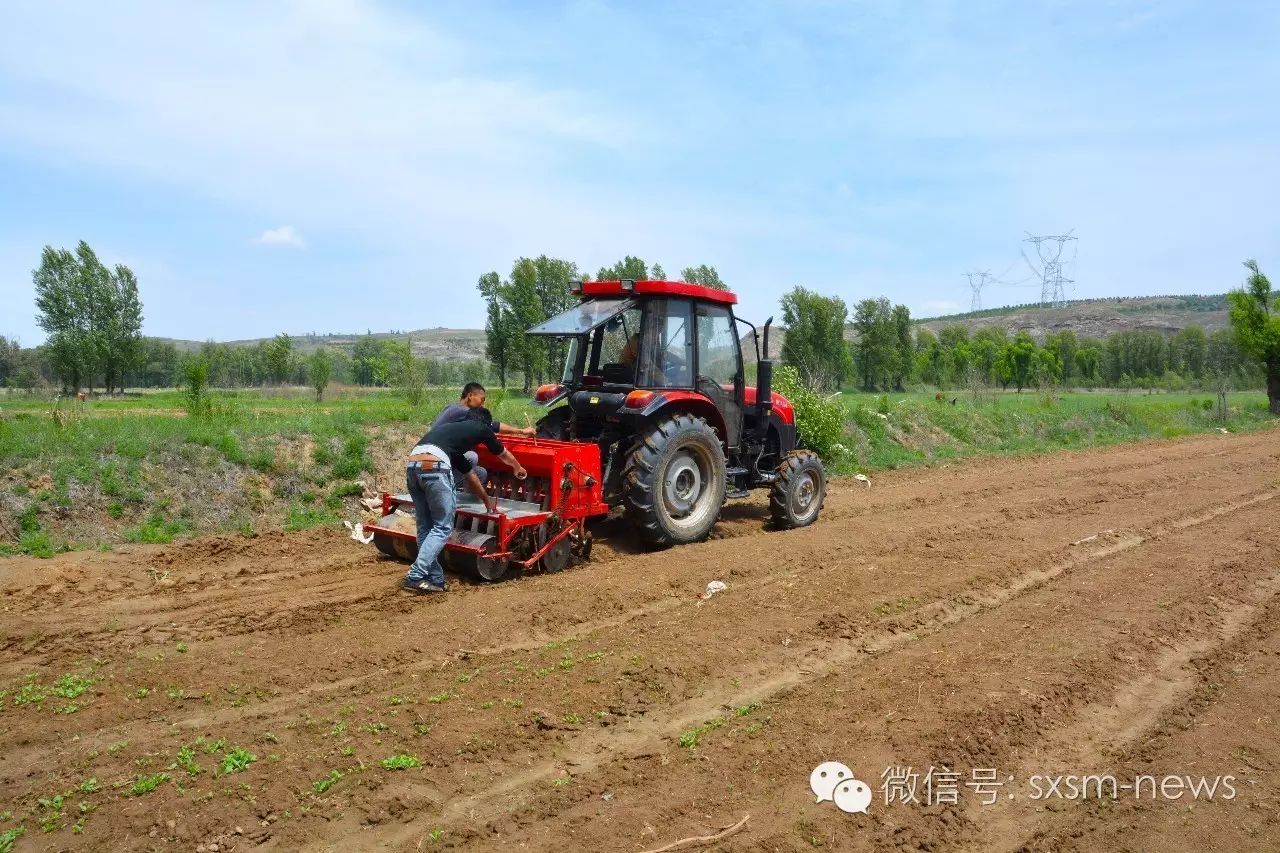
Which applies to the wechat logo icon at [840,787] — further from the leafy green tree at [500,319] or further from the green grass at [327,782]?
the leafy green tree at [500,319]

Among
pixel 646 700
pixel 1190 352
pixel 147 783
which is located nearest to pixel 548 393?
pixel 646 700

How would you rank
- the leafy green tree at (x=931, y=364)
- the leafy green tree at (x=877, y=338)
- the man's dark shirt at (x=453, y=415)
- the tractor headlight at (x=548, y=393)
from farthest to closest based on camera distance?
the leafy green tree at (x=931, y=364)
the leafy green tree at (x=877, y=338)
the tractor headlight at (x=548, y=393)
the man's dark shirt at (x=453, y=415)

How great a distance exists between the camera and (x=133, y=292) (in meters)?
45.9

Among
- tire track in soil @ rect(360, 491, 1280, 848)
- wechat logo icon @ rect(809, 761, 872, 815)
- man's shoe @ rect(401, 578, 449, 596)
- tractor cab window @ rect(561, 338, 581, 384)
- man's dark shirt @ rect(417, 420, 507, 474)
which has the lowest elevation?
wechat logo icon @ rect(809, 761, 872, 815)

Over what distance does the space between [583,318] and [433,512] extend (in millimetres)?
2440

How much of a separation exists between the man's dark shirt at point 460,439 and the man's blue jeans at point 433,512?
194mm

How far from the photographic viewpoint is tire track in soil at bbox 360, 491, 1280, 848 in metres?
3.62

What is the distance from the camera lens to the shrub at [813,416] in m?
15.5

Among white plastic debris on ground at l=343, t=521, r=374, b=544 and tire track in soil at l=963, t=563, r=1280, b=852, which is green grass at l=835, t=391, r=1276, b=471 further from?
tire track in soil at l=963, t=563, r=1280, b=852

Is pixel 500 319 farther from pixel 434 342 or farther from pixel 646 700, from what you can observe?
pixel 434 342

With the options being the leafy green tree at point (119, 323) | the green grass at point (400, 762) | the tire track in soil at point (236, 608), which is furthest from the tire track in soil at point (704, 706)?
the leafy green tree at point (119, 323)

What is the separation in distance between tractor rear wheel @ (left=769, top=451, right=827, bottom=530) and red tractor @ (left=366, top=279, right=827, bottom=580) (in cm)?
1

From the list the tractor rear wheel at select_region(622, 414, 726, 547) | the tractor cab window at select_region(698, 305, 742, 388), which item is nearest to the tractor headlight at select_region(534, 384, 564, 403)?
the tractor rear wheel at select_region(622, 414, 726, 547)

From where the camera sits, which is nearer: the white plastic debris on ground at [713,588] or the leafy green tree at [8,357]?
the white plastic debris on ground at [713,588]
